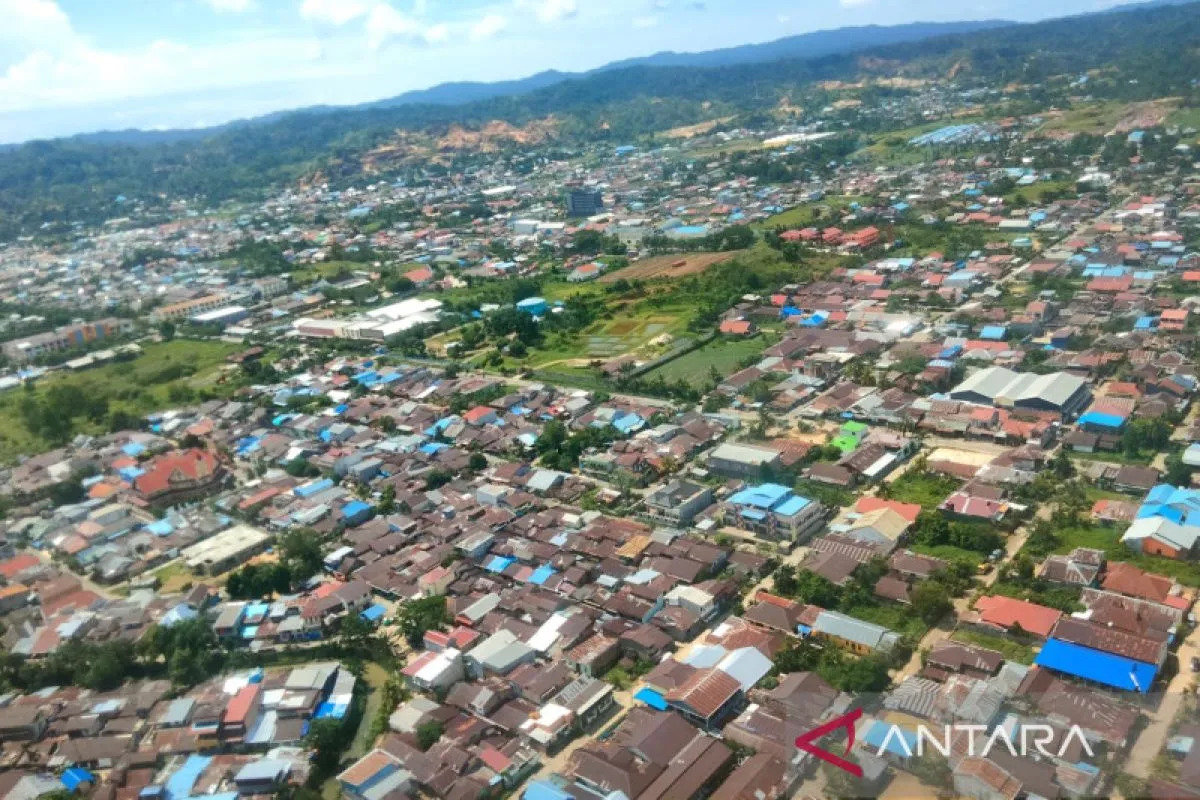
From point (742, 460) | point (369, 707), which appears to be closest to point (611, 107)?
point (742, 460)

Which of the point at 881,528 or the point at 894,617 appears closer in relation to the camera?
the point at 894,617

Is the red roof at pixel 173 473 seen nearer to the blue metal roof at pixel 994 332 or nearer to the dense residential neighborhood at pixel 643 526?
the dense residential neighborhood at pixel 643 526

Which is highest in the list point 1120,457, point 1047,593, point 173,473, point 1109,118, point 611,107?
point 611,107

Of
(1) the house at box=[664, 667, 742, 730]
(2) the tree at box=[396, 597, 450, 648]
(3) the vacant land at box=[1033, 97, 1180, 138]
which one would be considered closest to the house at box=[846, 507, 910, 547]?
(1) the house at box=[664, 667, 742, 730]

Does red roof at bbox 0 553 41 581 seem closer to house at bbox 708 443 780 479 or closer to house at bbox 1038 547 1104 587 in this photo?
house at bbox 708 443 780 479

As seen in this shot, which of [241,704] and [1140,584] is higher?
[241,704]

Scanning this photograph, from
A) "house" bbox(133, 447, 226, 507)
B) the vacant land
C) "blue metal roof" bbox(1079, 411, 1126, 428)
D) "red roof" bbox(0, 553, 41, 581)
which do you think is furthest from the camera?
the vacant land

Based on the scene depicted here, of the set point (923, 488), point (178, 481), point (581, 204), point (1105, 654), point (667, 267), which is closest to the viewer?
point (1105, 654)

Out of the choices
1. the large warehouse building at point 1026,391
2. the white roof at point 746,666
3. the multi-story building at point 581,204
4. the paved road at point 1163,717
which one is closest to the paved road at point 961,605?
the white roof at point 746,666

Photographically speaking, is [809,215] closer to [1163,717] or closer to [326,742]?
[1163,717]
